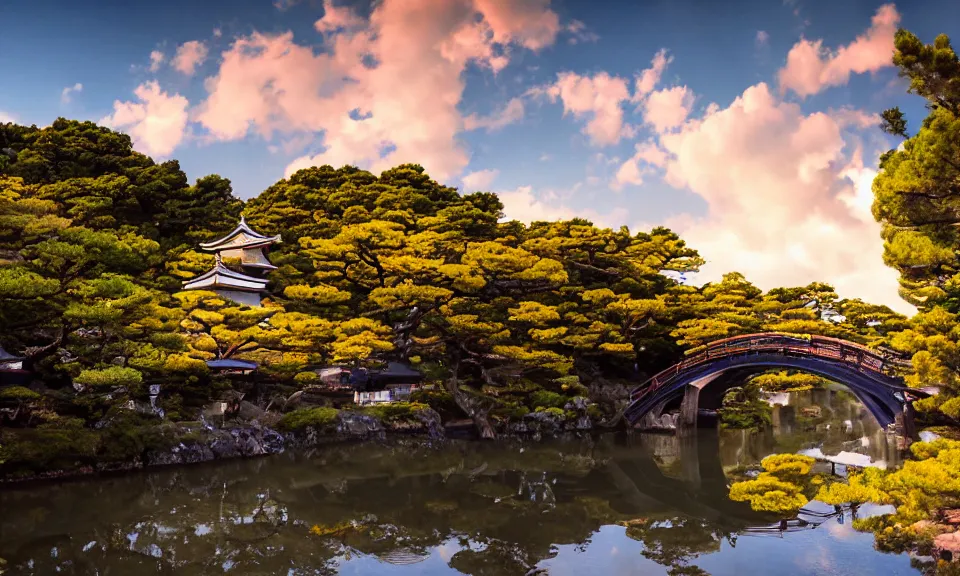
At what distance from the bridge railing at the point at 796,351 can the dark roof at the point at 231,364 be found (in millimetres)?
13530

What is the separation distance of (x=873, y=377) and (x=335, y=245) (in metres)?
17.4

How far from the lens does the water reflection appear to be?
9258mm

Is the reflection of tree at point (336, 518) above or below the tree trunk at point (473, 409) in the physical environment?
below

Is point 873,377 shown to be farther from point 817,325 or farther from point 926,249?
point 926,249

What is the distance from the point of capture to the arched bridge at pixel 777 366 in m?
16.1

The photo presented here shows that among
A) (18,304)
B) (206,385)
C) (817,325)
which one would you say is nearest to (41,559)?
(18,304)

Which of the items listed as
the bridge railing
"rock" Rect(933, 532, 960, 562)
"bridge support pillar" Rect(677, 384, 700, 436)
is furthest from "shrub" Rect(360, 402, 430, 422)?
"rock" Rect(933, 532, 960, 562)

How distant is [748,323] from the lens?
22953 mm

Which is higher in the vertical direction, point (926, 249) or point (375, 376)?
point (926, 249)

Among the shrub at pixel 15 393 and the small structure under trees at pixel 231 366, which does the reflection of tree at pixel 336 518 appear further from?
the small structure under trees at pixel 231 366

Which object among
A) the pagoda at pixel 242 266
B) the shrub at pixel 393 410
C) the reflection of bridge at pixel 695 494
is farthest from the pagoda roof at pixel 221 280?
the reflection of bridge at pixel 695 494

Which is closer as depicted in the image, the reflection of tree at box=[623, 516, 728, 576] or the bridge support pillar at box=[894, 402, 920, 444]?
the reflection of tree at box=[623, 516, 728, 576]

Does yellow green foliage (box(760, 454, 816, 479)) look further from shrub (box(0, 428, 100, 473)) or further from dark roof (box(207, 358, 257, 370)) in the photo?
dark roof (box(207, 358, 257, 370))

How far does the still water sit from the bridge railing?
3370 mm
